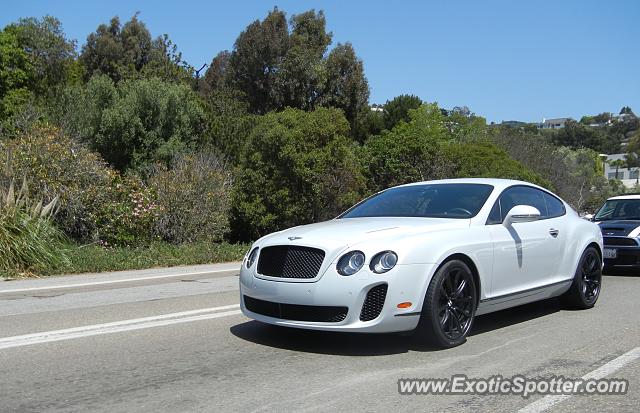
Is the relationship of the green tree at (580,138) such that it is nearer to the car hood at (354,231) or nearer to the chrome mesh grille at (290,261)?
the car hood at (354,231)

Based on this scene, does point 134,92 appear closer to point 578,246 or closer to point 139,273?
point 139,273

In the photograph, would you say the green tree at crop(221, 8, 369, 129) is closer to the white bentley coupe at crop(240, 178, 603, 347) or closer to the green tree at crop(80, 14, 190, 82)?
the green tree at crop(80, 14, 190, 82)

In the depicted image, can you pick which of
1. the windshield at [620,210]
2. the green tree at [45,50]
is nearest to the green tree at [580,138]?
the green tree at [45,50]

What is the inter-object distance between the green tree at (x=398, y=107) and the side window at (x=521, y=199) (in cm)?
4662

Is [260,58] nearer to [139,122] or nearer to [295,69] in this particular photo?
[295,69]

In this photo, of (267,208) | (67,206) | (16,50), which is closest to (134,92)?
(267,208)

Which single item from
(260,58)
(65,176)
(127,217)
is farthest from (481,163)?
(260,58)

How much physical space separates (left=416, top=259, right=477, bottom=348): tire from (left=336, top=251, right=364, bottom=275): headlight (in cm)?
69

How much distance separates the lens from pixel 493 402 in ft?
15.6

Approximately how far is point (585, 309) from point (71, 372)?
6154mm

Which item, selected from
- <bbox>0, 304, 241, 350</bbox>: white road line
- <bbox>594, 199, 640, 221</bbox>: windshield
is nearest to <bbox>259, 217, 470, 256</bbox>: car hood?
<bbox>0, 304, 241, 350</bbox>: white road line

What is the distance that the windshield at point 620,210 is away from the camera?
13125mm

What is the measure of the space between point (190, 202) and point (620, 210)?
1071cm

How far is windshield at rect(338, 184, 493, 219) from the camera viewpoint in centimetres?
705
